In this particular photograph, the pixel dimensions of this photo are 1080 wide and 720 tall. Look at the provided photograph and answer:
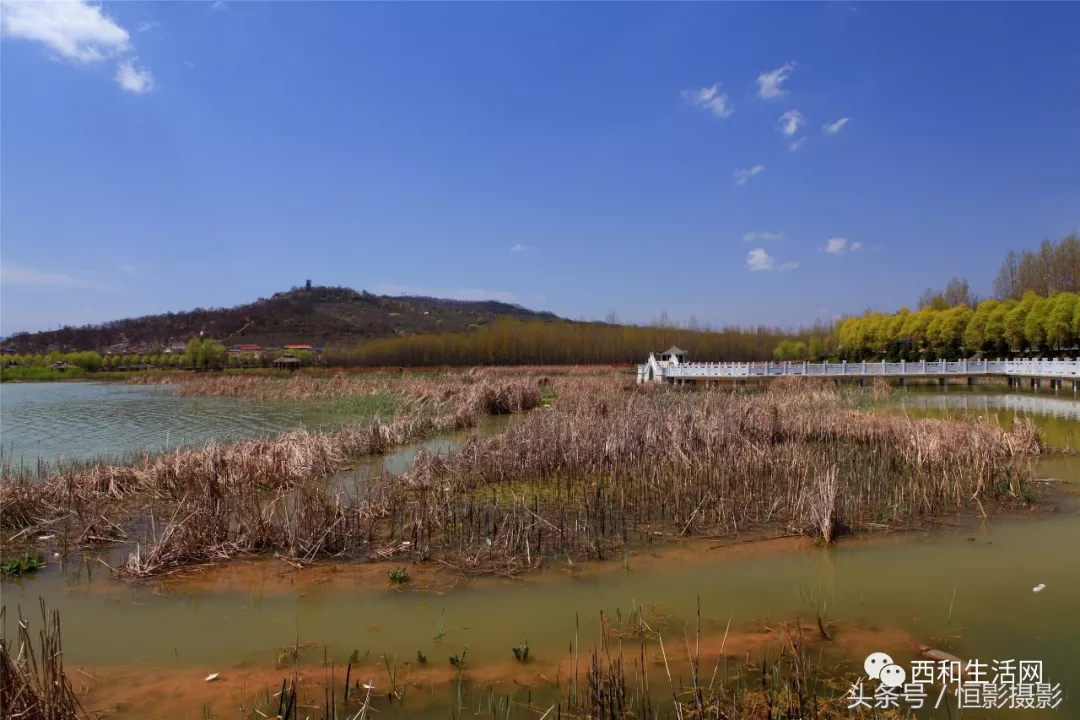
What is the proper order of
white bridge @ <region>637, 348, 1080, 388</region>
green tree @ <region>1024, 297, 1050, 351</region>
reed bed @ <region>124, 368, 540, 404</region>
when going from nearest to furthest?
reed bed @ <region>124, 368, 540, 404</region>
white bridge @ <region>637, 348, 1080, 388</region>
green tree @ <region>1024, 297, 1050, 351</region>

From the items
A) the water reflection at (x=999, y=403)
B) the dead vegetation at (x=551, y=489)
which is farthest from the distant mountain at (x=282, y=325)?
the dead vegetation at (x=551, y=489)

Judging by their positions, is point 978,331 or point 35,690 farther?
point 978,331

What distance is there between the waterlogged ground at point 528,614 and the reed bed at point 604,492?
1.24 ft

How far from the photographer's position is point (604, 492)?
28.3ft

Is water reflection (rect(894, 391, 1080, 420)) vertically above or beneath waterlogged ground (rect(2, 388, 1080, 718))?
above

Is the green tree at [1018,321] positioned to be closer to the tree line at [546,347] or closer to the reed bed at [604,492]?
the tree line at [546,347]

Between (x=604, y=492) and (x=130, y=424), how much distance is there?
1723 centimetres

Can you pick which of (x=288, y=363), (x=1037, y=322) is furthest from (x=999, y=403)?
(x=288, y=363)

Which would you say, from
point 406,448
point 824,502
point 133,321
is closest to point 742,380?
point 406,448

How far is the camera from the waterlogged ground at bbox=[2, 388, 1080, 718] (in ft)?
13.2

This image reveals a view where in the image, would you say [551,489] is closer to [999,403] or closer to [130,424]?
[130,424]

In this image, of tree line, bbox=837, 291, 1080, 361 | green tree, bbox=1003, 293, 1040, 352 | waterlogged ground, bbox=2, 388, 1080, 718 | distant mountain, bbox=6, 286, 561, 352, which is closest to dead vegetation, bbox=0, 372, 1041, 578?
waterlogged ground, bbox=2, 388, 1080, 718

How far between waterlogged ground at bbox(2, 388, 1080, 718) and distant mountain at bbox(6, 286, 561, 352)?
89.3 m

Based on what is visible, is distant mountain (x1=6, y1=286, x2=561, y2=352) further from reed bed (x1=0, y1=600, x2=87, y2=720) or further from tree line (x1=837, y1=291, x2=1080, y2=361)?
reed bed (x1=0, y1=600, x2=87, y2=720)
